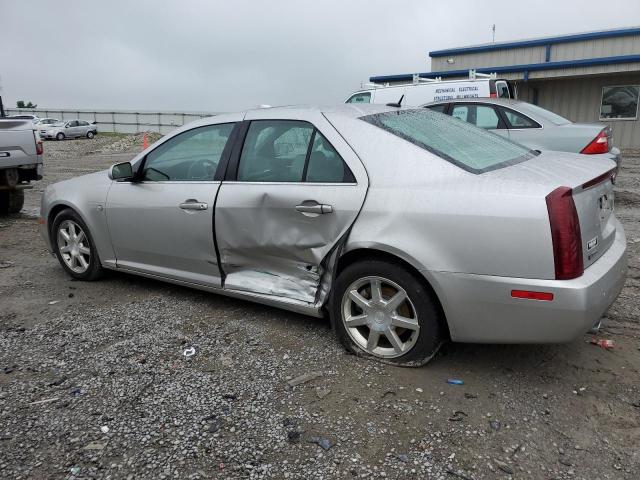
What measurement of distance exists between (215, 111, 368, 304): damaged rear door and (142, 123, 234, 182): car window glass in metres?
0.22

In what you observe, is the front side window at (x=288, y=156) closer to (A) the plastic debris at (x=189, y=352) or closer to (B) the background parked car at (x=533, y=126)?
(A) the plastic debris at (x=189, y=352)

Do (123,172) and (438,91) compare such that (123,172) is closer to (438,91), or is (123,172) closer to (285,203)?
(285,203)

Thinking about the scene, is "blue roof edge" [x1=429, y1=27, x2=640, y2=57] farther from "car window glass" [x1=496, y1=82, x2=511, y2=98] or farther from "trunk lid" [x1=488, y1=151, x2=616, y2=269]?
"trunk lid" [x1=488, y1=151, x2=616, y2=269]

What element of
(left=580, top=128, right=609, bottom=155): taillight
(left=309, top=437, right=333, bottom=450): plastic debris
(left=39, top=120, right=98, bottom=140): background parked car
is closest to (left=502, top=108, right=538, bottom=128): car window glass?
(left=580, top=128, right=609, bottom=155): taillight

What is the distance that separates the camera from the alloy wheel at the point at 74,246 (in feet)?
16.1

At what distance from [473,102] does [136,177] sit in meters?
6.14

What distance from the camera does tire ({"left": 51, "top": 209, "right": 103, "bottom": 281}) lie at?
4.85 metres

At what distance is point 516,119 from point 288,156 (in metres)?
5.85

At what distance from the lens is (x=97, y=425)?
2.80 metres

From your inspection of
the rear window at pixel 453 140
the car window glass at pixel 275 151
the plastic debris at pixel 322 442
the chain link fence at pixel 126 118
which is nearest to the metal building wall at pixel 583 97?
the rear window at pixel 453 140

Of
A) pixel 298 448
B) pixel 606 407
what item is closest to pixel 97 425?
pixel 298 448

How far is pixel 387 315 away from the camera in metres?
3.20

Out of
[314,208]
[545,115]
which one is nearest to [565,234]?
[314,208]

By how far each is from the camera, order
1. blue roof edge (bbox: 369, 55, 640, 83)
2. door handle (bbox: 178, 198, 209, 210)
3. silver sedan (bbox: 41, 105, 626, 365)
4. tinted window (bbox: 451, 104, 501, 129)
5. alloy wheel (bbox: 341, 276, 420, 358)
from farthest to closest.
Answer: blue roof edge (bbox: 369, 55, 640, 83) < tinted window (bbox: 451, 104, 501, 129) < door handle (bbox: 178, 198, 209, 210) < alloy wheel (bbox: 341, 276, 420, 358) < silver sedan (bbox: 41, 105, 626, 365)
